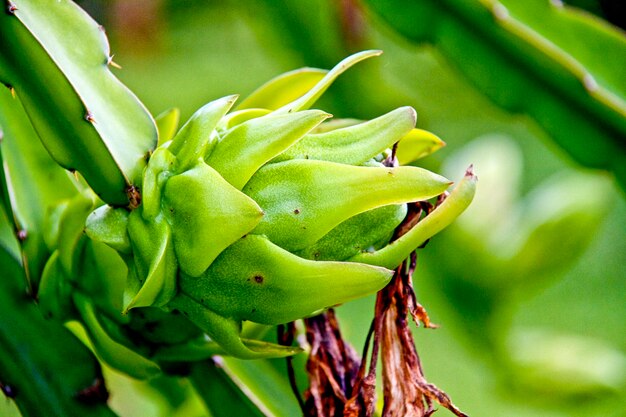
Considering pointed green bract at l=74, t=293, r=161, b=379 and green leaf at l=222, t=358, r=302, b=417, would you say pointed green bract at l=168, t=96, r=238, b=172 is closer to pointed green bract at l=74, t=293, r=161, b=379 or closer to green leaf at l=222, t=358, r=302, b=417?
pointed green bract at l=74, t=293, r=161, b=379

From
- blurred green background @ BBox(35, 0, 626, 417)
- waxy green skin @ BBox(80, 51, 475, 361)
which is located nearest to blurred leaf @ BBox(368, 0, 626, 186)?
blurred green background @ BBox(35, 0, 626, 417)

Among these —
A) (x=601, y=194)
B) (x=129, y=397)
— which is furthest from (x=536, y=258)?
(x=129, y=397)

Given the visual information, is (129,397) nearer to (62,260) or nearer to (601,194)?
(62,260)

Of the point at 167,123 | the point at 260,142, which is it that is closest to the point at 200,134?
the point at 260,142

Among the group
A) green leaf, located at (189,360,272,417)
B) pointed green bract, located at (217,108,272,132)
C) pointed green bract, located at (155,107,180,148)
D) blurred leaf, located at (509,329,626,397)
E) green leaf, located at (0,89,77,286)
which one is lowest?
blurred leaf, located at (509,329,626,397)

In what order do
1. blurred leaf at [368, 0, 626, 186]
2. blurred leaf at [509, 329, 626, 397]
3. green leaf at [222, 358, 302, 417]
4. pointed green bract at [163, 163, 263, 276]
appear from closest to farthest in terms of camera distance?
1. pointed green bract at [163, 163, 263, 276]
2. green leaf at [222, 358, 302, 417]
3. blurred leaf at [368, 0, 626, 186]
4. blurred leaf at [509, 329, 626, 397]

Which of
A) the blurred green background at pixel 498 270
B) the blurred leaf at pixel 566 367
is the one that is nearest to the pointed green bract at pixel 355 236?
the blurred green background at pixel 498 270
